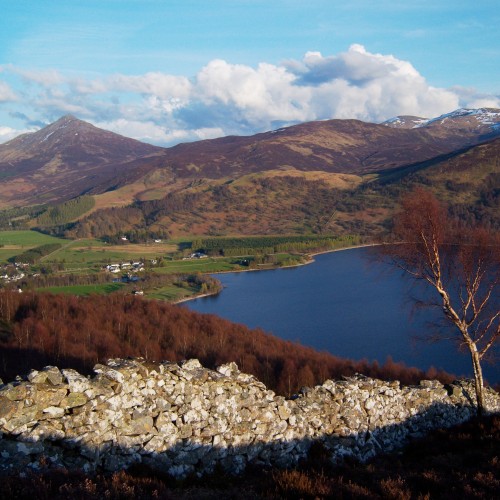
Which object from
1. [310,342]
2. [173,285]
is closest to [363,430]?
[310,342]

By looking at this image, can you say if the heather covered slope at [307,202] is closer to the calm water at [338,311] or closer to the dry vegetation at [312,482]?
the calm water at [338,311]

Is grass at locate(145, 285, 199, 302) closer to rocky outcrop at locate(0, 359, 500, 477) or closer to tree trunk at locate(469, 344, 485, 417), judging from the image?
tree trunk at locate(469, 344, 485, 417)

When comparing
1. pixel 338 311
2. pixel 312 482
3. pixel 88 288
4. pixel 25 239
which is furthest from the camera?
pixel 25 239

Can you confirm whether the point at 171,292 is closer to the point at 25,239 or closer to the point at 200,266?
the point at 200,266

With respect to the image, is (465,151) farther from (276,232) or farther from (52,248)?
(52,248)

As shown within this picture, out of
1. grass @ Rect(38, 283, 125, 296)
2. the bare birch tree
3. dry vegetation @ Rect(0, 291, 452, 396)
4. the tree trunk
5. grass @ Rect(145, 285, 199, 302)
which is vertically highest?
the bare birch tree

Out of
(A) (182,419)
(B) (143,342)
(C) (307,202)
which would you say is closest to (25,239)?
(C) (307,202)

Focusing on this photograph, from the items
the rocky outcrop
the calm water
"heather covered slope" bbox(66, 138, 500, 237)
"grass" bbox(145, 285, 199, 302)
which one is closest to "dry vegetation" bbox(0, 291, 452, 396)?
the rocky outcrop
